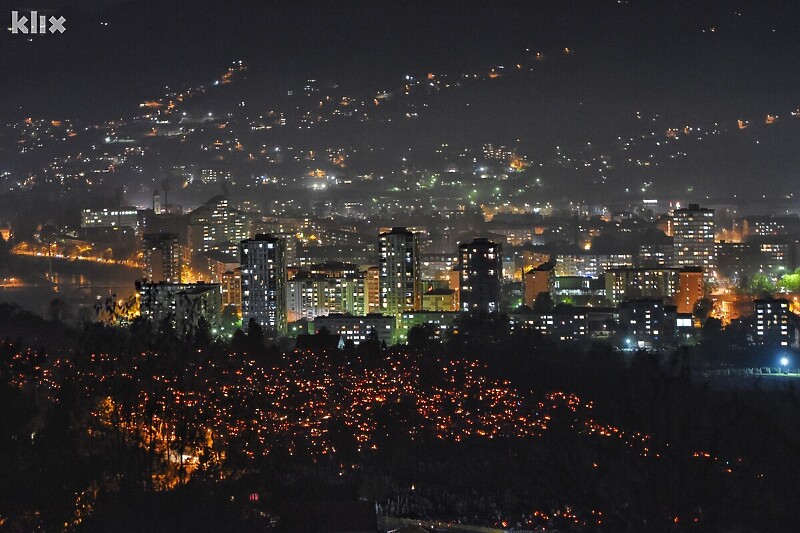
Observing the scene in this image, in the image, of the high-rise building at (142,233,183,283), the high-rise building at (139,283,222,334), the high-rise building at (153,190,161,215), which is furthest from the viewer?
the high-rise building at (153,190,161,215)

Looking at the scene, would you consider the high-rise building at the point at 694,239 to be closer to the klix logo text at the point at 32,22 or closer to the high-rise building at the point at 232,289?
the high-rise building at the point at 232,289

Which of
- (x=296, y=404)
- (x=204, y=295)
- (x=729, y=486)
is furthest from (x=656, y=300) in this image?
(x=729, y=486)

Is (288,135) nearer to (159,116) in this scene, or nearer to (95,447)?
(159,116)

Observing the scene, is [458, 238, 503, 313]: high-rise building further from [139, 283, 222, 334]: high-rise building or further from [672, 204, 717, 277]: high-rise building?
[672, 204, 717, 277]: high-rise building

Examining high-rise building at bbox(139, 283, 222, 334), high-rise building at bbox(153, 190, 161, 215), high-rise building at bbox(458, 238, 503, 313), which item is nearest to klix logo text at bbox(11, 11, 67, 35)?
high-rise building at bbox(153, 190, 161, 215)

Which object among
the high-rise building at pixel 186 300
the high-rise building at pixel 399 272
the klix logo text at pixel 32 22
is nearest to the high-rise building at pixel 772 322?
the high-rise building at pixel 399 272

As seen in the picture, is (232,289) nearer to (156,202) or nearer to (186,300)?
(186,300)

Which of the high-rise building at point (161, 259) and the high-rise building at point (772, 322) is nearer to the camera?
the high-rise building at point (772, 322)
